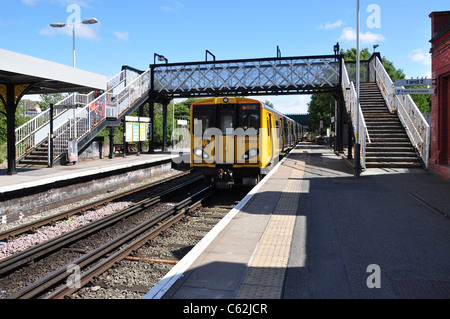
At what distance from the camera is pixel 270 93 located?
21.7m

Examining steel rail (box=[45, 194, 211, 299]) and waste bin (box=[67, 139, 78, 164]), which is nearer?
steel rail (box=[45, 194, 211, 299])

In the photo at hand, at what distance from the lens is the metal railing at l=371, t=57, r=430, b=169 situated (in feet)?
43.8

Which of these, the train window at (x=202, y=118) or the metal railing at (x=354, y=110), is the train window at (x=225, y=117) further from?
the metal railing at (x=354, y=110)

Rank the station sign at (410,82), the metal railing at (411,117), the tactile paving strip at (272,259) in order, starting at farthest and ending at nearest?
the metal railing at (411,117)
the station sign at (410,82)
the tactile paving strip at (272,259)

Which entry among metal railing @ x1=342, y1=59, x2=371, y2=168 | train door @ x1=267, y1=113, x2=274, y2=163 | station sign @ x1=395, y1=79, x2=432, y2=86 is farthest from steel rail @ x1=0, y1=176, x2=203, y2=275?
metal railing @ x1=342, y1=59, x2=371, y2=168

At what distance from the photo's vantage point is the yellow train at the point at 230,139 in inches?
415

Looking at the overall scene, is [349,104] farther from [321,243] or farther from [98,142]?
[321,243]

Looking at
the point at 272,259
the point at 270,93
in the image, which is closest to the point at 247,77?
the point at 270,93

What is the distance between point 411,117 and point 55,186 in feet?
45.8

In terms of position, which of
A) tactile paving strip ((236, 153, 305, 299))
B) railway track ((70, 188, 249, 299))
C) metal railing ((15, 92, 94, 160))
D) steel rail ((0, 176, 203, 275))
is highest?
metal railing ((15, 92, 94, 160))

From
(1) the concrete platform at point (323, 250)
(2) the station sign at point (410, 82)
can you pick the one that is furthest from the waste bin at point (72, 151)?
(2) the station sign at point (410, 82)

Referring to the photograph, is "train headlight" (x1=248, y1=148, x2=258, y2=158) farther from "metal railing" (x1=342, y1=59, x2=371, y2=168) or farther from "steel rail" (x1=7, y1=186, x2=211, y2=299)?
"metal railing" (x1=342, y1=59, x2=371, y2=168)

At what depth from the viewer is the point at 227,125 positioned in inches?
427

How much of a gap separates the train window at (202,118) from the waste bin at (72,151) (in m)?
7.01
